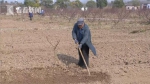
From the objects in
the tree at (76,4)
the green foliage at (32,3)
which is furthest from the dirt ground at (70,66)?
the tree at (76,4)

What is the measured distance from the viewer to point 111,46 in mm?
11492

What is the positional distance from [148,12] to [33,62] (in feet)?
65.9

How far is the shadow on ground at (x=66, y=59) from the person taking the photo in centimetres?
885

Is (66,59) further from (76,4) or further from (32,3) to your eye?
(76,4)

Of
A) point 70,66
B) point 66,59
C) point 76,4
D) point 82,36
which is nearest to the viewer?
point 82,36

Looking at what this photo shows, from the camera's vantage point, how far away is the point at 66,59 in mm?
9195

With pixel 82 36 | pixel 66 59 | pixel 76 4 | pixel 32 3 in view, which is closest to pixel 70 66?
pixel 66 59

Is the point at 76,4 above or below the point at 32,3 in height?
below

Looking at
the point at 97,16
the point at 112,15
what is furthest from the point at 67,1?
the point at 97,16

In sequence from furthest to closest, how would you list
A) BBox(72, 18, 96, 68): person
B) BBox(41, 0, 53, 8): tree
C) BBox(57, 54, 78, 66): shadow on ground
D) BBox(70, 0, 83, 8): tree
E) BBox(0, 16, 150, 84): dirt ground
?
BBox(41, 0, 53, 8): tree → BBox(70, 0, 83, 8): tree → BBox(57, 54, 78, 66): shadow on ground → BBox(72, 18, 96, 68): person → BBox(0, 16, 150, 84): dirt ground

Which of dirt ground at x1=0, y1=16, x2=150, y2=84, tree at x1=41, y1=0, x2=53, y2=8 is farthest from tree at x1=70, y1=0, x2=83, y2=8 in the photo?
dirt ground at x1=0, y1=16, x2=150, y2=84

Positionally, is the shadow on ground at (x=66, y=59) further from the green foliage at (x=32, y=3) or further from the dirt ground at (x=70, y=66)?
the green foliage at (x=32, y=3)

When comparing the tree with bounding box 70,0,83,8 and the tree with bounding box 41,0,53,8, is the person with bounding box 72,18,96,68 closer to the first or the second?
the tree with bounding box 70,0,83,8

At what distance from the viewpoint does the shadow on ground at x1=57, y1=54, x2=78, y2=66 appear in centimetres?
885
